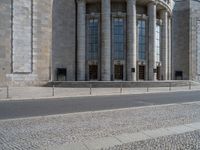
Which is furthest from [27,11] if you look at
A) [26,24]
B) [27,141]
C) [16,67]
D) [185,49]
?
[185,49]

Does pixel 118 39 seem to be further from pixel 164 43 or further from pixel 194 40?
pixel 194 40

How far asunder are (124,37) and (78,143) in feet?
121

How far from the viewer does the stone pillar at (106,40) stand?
4041cm

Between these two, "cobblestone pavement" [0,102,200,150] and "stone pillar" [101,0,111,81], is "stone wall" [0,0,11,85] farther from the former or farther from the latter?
"cobblestone pavement" [0,102,200,150]

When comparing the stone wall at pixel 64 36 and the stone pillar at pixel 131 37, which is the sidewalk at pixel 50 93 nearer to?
the stone wall at pixel 64 36

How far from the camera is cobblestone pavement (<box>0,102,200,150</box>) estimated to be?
720 cm

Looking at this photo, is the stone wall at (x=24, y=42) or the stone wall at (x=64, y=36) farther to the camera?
the stone wall at (x=64, y=36)

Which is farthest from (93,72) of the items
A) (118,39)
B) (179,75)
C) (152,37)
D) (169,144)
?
(169,144)

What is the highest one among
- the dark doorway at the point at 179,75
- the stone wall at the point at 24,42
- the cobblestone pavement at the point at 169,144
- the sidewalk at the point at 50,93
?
the stone wall at the point at 24,42

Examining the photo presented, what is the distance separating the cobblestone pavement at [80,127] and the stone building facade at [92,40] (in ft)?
82.1

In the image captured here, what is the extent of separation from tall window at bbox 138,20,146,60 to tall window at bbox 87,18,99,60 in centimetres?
688

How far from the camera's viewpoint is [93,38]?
143ft

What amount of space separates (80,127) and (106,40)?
1272 inches

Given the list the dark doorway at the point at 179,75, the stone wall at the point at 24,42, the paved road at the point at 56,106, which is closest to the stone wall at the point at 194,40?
the dark doorway at the point at 179,75
